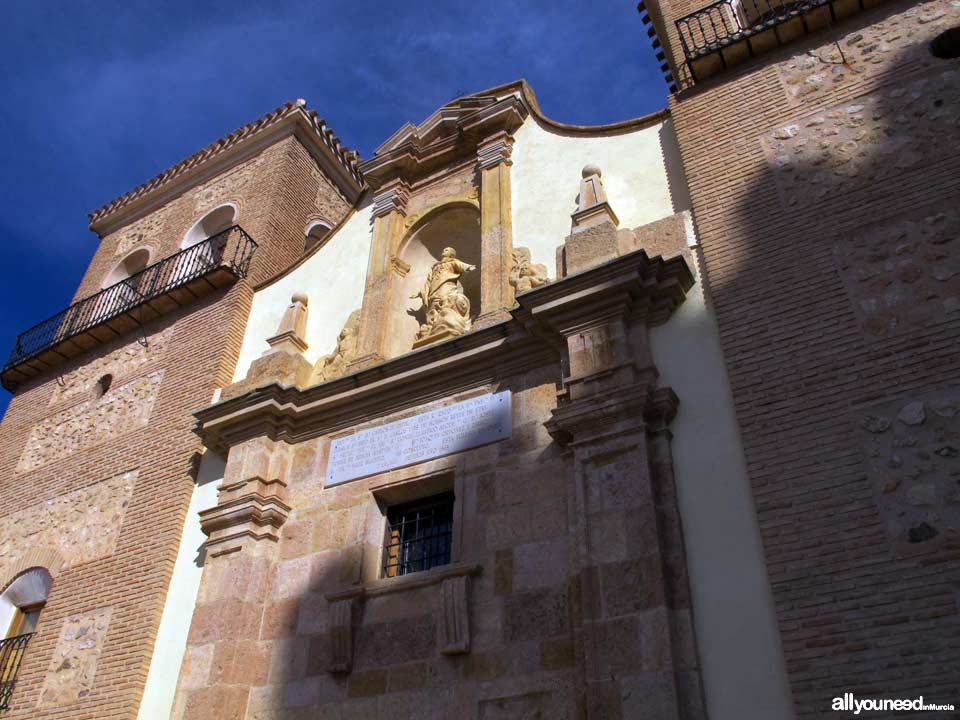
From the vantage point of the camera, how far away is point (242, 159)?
45.5ft

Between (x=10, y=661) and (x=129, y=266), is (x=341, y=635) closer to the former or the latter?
(x=10, y=661)

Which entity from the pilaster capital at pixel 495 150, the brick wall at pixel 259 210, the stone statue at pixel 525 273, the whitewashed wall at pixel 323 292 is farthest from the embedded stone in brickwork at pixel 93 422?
the stone statue at pixel 525 273

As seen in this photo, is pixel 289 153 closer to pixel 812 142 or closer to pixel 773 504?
pixel 812 142

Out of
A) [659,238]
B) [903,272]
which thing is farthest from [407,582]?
[903,272]

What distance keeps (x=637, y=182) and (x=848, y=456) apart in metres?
3.77

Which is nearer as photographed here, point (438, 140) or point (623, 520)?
point (623, 520)

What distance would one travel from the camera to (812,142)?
23.1 feet


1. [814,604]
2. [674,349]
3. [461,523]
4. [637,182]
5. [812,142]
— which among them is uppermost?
[637,182]


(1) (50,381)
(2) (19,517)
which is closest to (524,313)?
(2) (19,517)

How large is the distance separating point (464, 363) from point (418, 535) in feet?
5.10

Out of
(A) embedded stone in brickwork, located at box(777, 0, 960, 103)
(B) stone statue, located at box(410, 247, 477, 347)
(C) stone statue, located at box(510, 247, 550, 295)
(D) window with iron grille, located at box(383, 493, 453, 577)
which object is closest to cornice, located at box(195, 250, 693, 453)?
(C) stone statue, located at box(510, 247, 550, 295)

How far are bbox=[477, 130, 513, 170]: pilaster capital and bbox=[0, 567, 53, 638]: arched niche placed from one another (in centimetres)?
661

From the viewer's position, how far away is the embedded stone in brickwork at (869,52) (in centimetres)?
722

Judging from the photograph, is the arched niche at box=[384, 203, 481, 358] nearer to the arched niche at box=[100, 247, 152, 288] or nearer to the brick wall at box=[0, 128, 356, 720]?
the brick wall at box=[0, 128, 356, 720]
